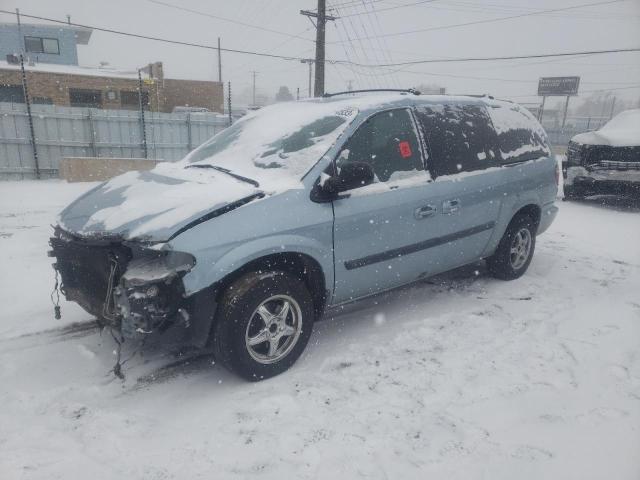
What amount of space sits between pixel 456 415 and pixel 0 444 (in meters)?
2.52

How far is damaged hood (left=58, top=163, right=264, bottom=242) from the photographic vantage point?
2.58m

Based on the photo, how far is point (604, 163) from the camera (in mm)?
8562

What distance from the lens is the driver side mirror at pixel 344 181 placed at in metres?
2.93

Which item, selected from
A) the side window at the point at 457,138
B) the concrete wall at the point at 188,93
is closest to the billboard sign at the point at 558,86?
the concrete wall at the point at 188,93

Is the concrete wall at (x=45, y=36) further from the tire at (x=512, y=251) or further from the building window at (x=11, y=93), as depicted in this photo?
the tire at (x=512, y=251)

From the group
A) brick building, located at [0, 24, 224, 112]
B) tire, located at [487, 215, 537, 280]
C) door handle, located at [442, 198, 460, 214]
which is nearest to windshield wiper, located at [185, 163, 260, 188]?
door handle, located at [442, 198, 460, 214]

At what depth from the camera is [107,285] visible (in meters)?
2.72

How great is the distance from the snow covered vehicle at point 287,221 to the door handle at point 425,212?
20mm

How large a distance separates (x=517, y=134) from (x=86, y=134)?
12178 millimetres

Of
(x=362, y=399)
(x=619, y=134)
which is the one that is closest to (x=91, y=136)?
(x=362, y=399)

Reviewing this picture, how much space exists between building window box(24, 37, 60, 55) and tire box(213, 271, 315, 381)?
Result: 35797 millimetres

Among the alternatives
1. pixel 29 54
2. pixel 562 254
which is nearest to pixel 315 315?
pixel 562 254

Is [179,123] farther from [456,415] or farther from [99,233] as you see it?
[456,415]

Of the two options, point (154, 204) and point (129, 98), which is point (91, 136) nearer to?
point (154, 204)
